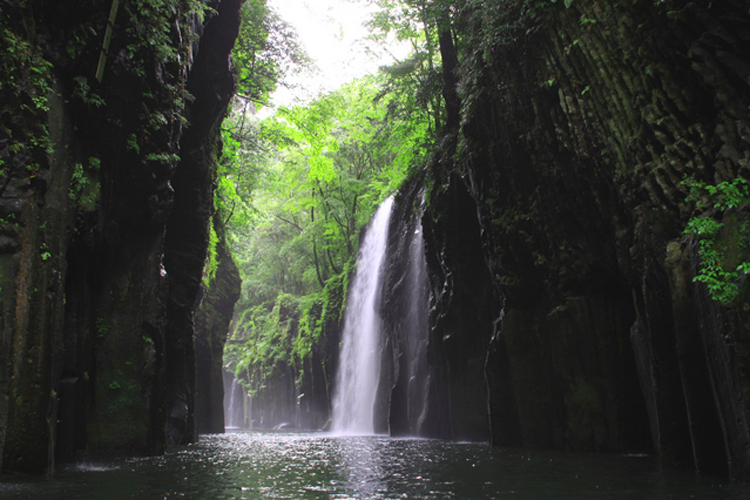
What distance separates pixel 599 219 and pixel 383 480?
6513 mm

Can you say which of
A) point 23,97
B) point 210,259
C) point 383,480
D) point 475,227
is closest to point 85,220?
point 23,97

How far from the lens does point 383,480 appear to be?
21.8ft

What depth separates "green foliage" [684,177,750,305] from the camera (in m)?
5.55

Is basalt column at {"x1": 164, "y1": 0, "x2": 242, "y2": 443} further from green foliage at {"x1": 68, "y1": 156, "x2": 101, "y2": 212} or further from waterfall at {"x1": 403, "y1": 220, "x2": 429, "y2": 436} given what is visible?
waterfall at {"x1": 403, "y1": 220, "x2": 429, "y2": 436}

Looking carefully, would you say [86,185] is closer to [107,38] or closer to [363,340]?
[107,38]

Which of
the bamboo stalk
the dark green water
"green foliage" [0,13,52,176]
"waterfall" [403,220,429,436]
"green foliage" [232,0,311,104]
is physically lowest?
the dark green water

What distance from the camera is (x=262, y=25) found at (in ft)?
67.5

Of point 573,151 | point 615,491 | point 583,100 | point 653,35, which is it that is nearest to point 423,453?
point 615,491

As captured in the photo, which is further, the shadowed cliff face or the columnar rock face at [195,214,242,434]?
the columnar rock face at [195,214,242,434]

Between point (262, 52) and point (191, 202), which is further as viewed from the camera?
point (262, 52)

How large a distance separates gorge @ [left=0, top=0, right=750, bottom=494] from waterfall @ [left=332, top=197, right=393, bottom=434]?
2.77m

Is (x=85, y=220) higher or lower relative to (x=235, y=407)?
higher

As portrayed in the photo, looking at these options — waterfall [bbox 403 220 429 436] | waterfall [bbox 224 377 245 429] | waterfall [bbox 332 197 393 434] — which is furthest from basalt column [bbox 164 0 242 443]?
waterfall [bbox 224 377 245 429]

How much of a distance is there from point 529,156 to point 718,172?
6179mm
